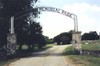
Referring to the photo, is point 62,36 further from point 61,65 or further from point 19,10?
point 61,65

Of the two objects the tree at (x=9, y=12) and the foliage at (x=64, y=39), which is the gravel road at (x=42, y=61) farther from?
the foliage at (x=64, y=39)

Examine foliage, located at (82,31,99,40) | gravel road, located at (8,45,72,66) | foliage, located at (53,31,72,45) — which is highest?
foliage, located at (82,31,99,40)

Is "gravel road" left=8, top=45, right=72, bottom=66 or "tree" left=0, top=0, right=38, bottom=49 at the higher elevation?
"tree" left=0, top=0, right=38, bottom=49

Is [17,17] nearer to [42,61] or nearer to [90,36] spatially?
[42,61]

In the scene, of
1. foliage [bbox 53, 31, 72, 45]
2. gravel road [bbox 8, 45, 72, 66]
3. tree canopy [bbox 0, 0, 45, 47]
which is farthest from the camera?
foliage [bbox 53, 31, 72, 45]

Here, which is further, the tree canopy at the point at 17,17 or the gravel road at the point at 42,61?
the tree canopy at the point at 17,17

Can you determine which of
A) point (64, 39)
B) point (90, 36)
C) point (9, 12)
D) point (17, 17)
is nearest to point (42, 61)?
point (17, 17)

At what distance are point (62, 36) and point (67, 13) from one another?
203 ft

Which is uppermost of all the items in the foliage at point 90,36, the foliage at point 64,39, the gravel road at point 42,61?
the foliage at point 90,36

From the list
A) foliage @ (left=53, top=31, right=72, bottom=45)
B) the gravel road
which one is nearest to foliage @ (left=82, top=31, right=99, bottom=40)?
foliage @ (left=53, top=31, right=72, bottom=45)

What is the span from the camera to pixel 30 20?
51719 mm

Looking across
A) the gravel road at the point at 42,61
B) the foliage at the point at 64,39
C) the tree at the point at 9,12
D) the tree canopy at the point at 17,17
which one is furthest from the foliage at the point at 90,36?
the gravel road at the point at 42,61

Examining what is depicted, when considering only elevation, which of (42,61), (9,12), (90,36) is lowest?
(42,61)

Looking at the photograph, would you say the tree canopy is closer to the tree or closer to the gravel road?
the tree
